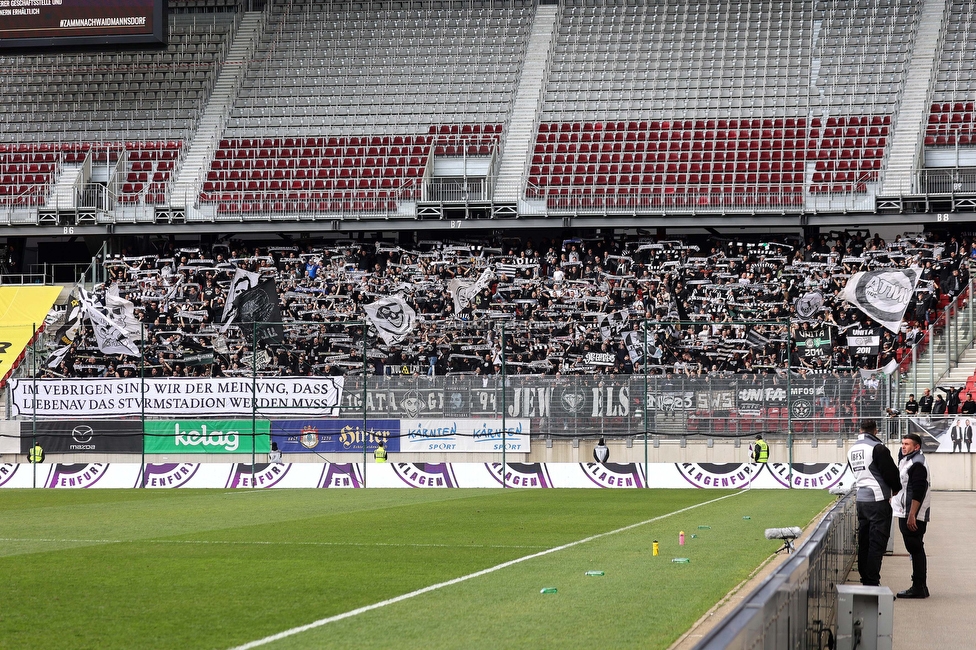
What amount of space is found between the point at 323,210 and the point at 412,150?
4112 mm

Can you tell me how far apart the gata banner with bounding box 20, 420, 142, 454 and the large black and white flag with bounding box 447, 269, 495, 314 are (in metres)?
10.6

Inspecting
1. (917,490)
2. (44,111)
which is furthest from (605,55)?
(917,490)

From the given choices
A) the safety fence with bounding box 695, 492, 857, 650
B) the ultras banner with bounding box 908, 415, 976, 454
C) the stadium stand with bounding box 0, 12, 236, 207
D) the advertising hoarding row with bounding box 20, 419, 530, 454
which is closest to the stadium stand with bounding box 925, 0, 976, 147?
the ultras banner with bounding box 908, 415, 976, 454

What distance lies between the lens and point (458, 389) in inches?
1294

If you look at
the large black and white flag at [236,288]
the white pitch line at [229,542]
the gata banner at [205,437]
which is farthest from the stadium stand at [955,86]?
the white pitch line at [229,542]

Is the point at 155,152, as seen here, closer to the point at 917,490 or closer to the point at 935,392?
the point at 935,392

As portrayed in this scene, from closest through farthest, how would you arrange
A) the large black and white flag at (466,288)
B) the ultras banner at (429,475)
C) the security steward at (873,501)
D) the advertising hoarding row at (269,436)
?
the security steward at (873,501)
the ultras banner at (429,475)
the advertising hoarding row at (269,436)
the large black and white flag at (466,288)

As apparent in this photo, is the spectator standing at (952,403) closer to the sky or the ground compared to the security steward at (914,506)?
closer to the sky

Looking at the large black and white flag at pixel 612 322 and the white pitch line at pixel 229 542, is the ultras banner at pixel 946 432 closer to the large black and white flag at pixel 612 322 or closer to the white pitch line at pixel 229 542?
the large black and white flag at pixel 612 322

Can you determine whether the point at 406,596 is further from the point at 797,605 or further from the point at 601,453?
the point at 601,453

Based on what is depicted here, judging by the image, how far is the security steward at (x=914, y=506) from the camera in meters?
12.1

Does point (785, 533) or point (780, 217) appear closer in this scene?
point (785, 533)

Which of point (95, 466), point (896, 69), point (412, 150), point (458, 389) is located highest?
point (896, 69)

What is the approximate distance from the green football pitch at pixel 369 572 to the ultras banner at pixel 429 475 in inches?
270
